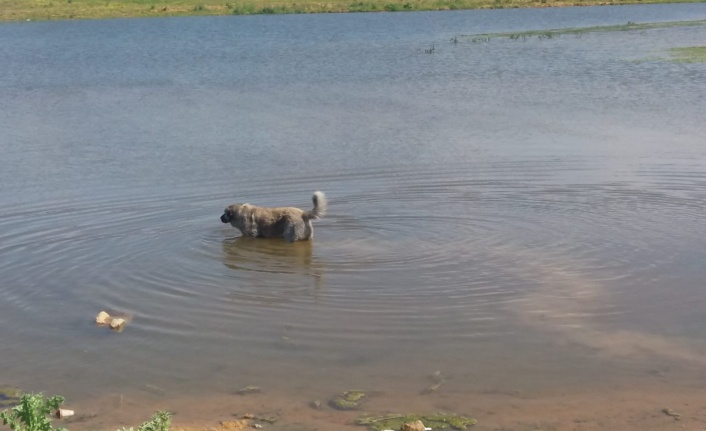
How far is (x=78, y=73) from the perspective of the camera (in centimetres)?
3475

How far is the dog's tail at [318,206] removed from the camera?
13.8 meters

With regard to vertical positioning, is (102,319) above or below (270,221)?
below

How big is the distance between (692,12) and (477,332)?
173ft

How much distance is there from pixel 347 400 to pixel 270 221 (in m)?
5.89

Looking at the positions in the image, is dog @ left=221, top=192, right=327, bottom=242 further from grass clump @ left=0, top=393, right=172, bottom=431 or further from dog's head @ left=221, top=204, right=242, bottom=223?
grass clump @ left=0, top=393, right=172, bottom=431

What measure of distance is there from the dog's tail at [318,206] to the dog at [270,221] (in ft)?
0.21

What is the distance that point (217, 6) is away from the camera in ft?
213

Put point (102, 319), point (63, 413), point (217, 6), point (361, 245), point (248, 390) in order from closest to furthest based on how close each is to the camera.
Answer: point (63, 413) < point (248, 390) < point (102, 319) < point (361, 245) < point (217, 6)

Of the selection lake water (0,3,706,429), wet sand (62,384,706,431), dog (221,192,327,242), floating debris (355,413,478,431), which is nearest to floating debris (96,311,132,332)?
lake water (0,3,706,429)

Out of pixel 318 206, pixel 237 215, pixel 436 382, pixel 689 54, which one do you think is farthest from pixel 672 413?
pixel 689 54

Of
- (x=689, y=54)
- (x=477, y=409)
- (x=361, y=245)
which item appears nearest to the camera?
(x=477, y=409)

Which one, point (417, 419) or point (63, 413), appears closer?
point (417, 419)

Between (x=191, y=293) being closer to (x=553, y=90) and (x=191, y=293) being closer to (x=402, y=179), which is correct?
(x=402, y=179)

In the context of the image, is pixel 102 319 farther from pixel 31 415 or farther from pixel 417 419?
pixel 417 419
